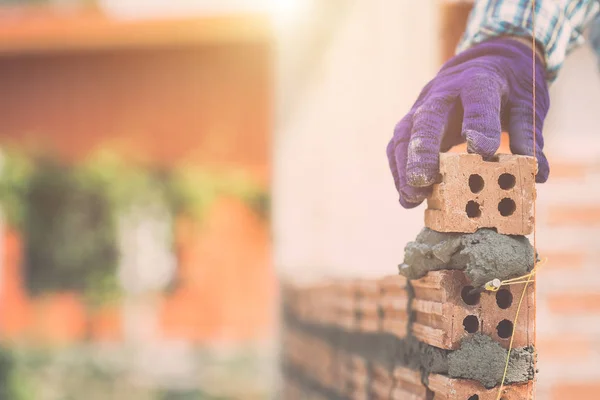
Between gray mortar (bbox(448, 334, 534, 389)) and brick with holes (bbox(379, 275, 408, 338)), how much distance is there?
0.68ft

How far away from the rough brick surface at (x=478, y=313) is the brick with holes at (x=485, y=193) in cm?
7

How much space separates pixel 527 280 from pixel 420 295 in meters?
0.17

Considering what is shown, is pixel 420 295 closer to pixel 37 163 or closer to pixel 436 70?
pixel 436 70

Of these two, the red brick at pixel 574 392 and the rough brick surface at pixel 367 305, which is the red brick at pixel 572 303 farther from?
the rough brick surface at pixel 367 305

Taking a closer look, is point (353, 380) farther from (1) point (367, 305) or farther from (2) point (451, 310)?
(2) point (451, 310)

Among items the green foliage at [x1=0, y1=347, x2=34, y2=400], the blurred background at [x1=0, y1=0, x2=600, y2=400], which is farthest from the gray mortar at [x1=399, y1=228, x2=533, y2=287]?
the green foliage at [x1=0, y1=347, x2=34, y2=400]

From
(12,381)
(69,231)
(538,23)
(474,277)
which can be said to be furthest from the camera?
(69,231)

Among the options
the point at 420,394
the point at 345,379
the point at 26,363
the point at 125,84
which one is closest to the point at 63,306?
the point at 26,363

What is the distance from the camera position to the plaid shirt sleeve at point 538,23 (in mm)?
1186

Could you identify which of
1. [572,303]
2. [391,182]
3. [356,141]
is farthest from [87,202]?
[391,182]

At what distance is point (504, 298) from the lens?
1058mm

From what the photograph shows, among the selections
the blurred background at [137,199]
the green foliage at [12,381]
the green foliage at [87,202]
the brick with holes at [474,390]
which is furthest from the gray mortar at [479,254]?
the green foliage at [87,202]

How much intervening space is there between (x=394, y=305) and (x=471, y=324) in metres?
0.28

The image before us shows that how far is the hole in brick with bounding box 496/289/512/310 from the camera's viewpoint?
3.45 feet
